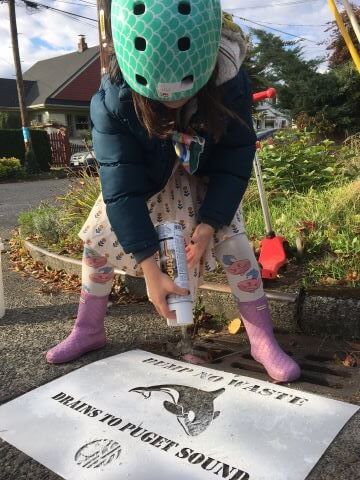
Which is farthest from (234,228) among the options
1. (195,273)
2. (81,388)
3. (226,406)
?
(81,388)

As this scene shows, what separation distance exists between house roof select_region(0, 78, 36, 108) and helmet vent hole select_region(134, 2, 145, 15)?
30.8 m

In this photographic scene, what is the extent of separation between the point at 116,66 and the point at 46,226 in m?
2.55

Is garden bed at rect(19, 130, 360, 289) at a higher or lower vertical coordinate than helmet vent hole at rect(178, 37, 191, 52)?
lower

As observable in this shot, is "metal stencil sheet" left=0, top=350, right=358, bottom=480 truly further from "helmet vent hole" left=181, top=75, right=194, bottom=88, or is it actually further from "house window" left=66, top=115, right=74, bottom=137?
"house window" left=66, top=115, right=74, bottom=137

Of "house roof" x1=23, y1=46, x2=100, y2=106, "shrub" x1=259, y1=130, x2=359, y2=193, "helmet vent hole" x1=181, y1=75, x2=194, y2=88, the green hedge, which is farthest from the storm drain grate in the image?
"house roof" x1=23, y1=46, x2=100, y2=106

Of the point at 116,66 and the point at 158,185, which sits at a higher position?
the point at 116,66

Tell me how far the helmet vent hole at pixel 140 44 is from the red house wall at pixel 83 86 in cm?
2761

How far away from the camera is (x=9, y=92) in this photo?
31.5m

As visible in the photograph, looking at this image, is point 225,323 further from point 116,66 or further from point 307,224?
point 116,66

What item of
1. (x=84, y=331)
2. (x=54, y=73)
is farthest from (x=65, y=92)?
(x=84, y=331)

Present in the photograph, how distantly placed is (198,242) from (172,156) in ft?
1.12

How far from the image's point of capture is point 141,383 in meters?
1.90

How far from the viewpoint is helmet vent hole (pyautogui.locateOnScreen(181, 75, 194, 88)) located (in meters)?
1.50

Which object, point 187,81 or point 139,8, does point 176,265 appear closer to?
point 187,81
